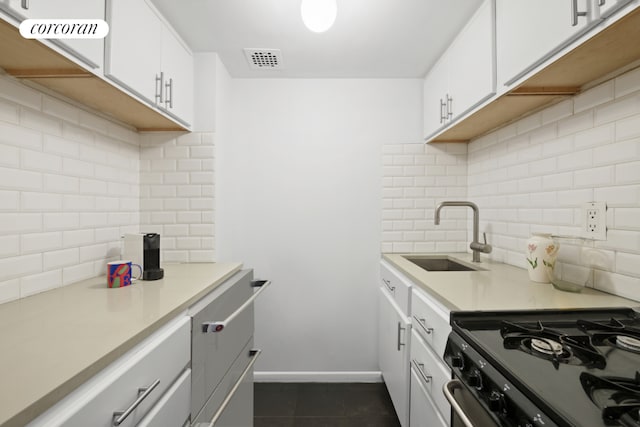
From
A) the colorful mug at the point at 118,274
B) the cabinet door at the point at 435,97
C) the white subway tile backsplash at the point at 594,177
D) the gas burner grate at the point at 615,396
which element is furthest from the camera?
the cabinet door at the point at 435,97

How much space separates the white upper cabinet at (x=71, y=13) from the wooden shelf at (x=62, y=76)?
0.12ft

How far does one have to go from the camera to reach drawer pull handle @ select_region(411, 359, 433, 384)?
126 centimetres

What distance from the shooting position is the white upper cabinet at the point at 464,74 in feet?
4.69

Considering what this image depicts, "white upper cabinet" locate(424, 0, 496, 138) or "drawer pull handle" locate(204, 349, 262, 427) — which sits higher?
"white upper cabinet" locate(424, 0, 496, 138)

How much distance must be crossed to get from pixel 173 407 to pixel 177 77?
1.66 m

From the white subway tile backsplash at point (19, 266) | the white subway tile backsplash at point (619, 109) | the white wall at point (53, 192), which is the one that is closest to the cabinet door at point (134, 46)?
the white wall at point (53, 192)

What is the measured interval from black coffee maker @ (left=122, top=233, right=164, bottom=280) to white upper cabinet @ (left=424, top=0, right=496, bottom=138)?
1.70 meters

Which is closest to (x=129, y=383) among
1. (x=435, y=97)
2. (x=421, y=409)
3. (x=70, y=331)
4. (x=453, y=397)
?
(x=70, y=331)

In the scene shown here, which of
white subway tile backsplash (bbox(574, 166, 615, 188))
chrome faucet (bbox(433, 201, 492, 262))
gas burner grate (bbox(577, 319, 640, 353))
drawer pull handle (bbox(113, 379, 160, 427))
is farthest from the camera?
chrome faucet (bbox(433, 201, 492, 262))

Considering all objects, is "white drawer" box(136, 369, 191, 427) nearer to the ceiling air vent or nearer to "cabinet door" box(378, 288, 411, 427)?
"cabinet door" box(378, 288, 411, 427)

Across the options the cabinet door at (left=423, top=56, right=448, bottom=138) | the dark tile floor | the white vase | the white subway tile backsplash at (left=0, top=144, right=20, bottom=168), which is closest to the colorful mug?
the white subway tile backsplash at (left=0, top=144, right=20, bottom=168)

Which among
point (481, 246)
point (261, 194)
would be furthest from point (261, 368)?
point (481, 246)

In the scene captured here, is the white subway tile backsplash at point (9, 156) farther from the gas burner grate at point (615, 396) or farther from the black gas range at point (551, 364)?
the gas burner grate at point (615, 396)

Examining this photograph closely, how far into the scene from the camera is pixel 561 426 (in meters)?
0.52
